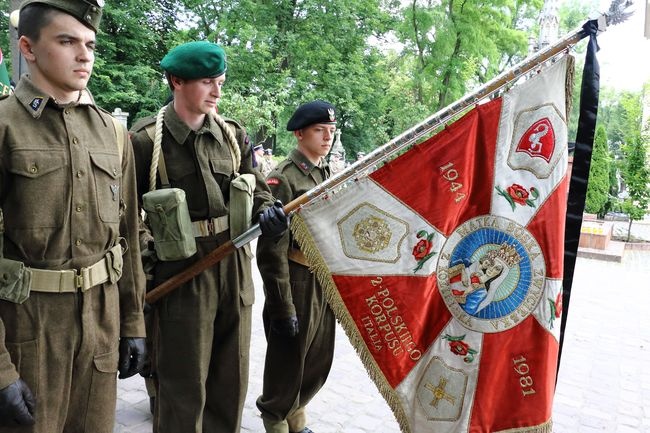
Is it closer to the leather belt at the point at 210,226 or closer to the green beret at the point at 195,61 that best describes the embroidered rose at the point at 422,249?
the leather belt at the point at 210,226

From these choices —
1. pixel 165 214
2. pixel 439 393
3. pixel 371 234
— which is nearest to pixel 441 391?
pixel 439 393

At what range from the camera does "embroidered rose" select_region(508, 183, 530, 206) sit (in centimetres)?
248

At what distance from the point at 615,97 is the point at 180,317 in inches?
2101

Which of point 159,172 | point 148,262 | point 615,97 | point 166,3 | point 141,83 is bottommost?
point 148,262

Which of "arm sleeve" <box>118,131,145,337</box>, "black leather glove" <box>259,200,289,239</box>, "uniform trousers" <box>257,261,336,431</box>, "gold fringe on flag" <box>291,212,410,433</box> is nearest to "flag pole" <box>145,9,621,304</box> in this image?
"black leather glove" <box>259,200,289,239</box>

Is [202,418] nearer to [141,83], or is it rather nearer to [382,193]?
[382,193]

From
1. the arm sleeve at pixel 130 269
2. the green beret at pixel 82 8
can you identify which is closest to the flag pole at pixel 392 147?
the arm sleeve at pixel 130 269

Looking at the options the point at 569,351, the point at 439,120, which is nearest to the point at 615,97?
the point at 569,351

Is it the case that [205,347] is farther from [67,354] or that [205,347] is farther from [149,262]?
[67,354]

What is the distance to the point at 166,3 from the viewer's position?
22.0 metres

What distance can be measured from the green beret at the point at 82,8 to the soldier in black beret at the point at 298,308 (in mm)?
1401

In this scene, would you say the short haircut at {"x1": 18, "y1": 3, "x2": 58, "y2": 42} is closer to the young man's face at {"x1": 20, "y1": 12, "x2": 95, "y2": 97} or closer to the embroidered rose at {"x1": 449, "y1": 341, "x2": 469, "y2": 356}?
the young man's face at {"x1": 20, "y1": 12, "x2": 95, "y2": 97}

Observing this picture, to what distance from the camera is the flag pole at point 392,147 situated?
2.46 meters

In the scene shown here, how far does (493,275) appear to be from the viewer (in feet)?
8.11
